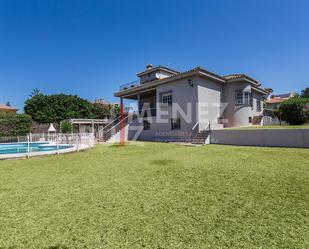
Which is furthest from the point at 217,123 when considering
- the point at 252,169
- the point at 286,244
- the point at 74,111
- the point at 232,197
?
the point at 74,111

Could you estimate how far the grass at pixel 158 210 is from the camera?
268 cm

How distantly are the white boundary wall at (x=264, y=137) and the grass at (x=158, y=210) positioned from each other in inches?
258

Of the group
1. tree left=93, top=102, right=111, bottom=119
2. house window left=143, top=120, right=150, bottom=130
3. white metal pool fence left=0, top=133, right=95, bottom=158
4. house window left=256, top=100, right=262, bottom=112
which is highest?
tree left=93, top=102, right=111, bottom=119

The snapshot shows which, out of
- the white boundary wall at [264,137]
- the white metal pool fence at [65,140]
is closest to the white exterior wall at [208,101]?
the white boundary wall at [264,137]

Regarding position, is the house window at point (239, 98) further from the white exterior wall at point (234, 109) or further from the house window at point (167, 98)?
the house window at point (167, 98)

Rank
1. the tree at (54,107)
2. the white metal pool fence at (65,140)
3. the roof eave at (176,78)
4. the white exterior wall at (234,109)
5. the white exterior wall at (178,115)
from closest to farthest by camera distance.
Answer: the white metal pool fence at (65,140), the roof eave at (176,78), the white exterior wall at (178,115), the white exterior wall at (234,109), the tree at (54,107)

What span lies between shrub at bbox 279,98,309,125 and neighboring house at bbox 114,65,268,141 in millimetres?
3893

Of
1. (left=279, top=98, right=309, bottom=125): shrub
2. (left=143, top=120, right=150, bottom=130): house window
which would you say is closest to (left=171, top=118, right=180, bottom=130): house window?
(left=143, top=120, right=150, bottom=130): house window

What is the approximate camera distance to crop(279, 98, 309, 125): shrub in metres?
15.2

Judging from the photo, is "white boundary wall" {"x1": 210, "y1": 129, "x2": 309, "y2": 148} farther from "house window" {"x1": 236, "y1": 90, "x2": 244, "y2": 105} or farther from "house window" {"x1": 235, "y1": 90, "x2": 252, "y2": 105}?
"house window" {"x1": 236, "y1": 90, "x2": 244, "y2": 105}

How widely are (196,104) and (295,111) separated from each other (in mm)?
8237

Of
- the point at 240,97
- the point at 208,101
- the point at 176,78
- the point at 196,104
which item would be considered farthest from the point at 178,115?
the point at 240,97

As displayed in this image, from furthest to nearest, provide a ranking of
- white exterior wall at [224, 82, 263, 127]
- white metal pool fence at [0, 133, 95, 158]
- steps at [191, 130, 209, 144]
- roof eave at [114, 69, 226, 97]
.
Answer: white exterior wall at [224, 82, 263, 127], roof eave at [114, 69, 226, 97], steps at [191, 130, 209, 144], white metal pool fence at [0, 133, 95, 158]

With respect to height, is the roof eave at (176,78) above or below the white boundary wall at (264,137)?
above
